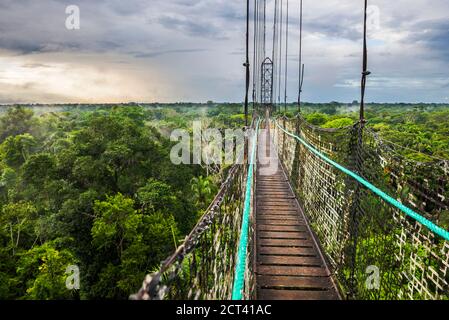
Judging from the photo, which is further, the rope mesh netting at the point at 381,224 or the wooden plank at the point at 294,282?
the wooden plank at the point at 294,282

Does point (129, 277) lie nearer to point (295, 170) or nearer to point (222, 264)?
point (295, 170)

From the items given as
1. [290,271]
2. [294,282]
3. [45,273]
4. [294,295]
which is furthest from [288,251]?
[45,273]

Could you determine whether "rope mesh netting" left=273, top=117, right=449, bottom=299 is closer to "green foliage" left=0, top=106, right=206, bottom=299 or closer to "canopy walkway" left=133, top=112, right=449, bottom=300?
"canopy walkway" left=133, top=112, right=449, bottom=300

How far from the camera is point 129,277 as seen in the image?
1035cm

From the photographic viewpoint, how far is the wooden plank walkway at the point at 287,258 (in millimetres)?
2498

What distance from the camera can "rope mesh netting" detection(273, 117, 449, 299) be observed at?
1900mm

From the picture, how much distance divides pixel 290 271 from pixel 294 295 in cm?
32

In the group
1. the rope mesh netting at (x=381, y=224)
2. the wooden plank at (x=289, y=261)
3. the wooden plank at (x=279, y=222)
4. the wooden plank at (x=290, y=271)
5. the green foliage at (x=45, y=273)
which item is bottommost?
the green foliage at (x=45, y=273)

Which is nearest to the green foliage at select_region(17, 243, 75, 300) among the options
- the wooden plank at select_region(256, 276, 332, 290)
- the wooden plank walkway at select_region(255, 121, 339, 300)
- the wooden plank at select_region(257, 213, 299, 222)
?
the wooden plank walkway at select_region(255, 121, 339, 300)

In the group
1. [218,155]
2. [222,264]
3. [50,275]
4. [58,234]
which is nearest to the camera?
[222,264]

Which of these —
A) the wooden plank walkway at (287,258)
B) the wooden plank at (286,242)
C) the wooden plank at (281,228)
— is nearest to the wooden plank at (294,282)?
the wooden plank walkway at (287,258)

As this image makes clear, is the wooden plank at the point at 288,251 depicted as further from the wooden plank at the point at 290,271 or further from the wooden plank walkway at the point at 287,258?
the wooden plank at the point at 290,271
